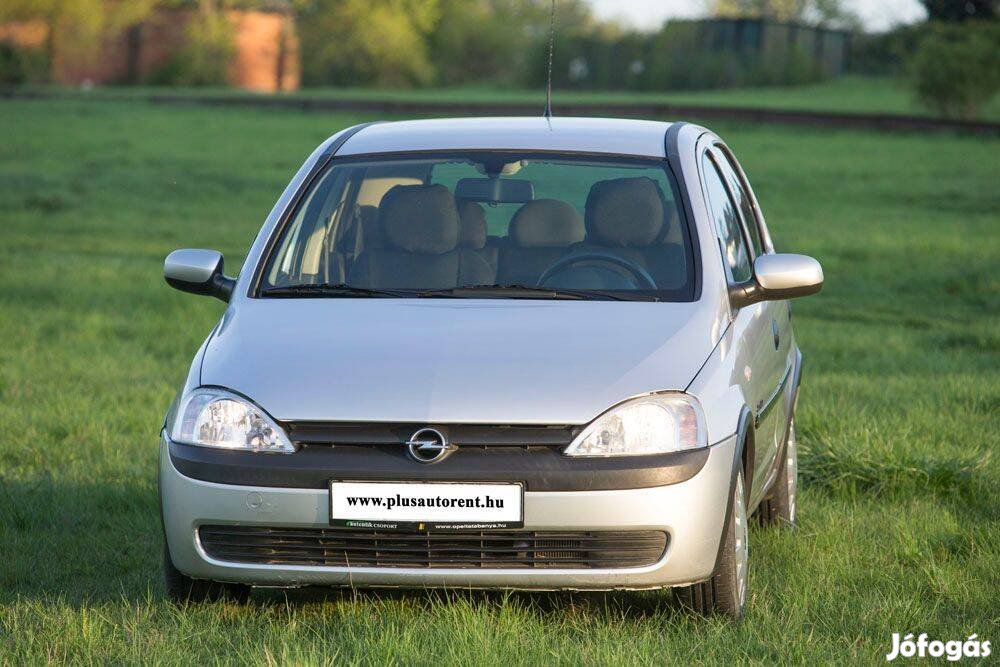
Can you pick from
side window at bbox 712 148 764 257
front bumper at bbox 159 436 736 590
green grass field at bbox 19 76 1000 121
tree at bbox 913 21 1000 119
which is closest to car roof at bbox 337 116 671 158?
side window at bbox 712 148 764 257

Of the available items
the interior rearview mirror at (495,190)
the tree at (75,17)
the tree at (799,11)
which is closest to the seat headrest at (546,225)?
the interior rearview mirror at (495,190)

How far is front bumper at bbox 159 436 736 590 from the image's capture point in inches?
161

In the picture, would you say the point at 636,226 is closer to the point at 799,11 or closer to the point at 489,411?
the point at 489,411

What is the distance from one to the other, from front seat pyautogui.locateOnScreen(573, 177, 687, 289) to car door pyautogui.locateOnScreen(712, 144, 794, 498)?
470mm

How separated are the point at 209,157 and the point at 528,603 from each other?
100 ft

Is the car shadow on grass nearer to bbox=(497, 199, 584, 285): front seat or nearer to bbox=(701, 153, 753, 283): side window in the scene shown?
bbox=(497, 199, 584, 285): front seat

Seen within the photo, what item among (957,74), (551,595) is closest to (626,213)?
(551,595)

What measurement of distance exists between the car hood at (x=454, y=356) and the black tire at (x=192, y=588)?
60 cm

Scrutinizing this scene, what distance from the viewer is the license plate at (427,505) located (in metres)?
4.07

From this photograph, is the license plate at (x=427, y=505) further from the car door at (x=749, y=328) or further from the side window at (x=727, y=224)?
the side window at (x=727, y=224)

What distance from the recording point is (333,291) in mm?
5012

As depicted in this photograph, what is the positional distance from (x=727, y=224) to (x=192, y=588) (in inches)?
89.8

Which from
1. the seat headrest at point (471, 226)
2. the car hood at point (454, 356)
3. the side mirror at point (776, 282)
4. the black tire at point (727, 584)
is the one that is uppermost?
the seat headrest at point (471, 226)

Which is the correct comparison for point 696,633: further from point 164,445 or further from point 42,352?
point 42,352
